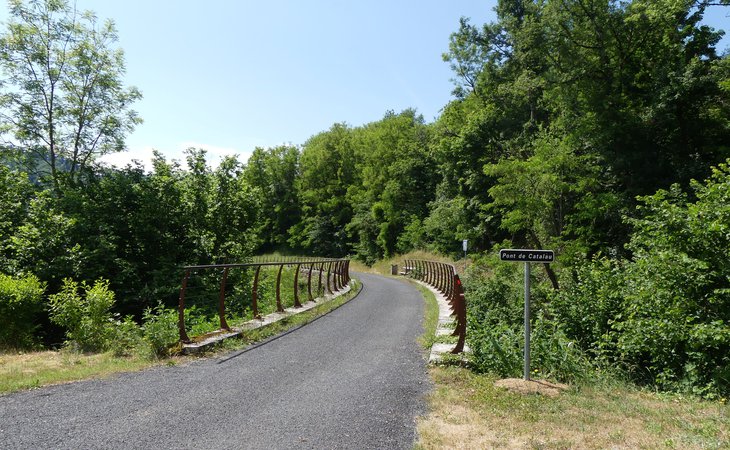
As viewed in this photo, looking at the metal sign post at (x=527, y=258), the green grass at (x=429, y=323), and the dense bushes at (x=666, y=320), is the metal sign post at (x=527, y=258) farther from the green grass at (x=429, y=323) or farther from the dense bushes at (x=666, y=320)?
the green grass at (x=429, y=323)

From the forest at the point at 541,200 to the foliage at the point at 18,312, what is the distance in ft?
0.13

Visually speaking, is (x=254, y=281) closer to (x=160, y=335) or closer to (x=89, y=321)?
(x=160, y=335)

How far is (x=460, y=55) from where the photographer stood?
120 feet

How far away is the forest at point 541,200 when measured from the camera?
773 cm

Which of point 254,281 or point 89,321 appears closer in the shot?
point 89,321

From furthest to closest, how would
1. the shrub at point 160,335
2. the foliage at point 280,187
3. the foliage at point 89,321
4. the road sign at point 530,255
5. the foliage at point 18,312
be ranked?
the foliage at point 280,187 < the foliage at point 18,312 < the foliage at point 89,321 < the shrub at point 160,335 < the road sign at point 530,255

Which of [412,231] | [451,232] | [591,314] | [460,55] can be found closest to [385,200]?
[412,231]

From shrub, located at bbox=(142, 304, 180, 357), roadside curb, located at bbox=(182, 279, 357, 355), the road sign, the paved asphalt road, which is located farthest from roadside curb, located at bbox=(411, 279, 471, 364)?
shrub, located at bbox=(142, 304, 180, 357)

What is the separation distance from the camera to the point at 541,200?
679 inches

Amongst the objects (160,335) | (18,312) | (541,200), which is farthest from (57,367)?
(541,200)

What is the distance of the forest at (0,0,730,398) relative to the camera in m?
7.73

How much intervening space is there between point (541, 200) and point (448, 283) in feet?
15.9

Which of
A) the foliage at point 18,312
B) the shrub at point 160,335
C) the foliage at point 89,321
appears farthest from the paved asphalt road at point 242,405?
the foliage at point 18,312

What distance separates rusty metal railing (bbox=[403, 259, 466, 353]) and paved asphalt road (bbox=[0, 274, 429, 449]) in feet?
3.03
